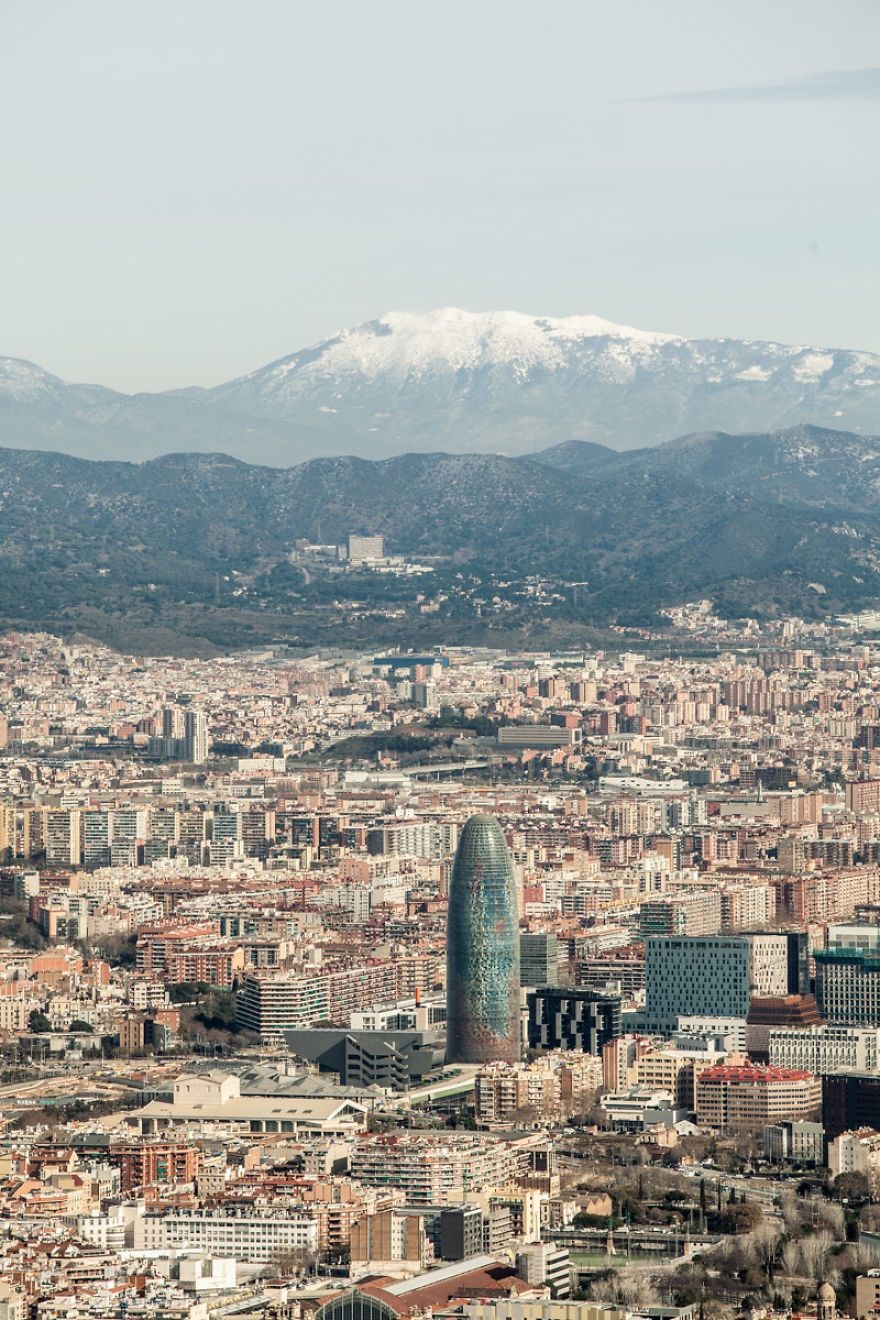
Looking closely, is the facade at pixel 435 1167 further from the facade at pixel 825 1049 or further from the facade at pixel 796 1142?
the facade at pixel 825 1049

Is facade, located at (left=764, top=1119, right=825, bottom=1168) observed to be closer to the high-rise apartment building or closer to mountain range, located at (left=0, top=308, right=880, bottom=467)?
the high-rise apartment building

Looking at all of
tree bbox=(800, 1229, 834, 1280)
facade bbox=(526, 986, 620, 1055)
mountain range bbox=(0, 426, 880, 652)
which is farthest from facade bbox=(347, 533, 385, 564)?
tree bbox=(800, 1229, 834, 1280)

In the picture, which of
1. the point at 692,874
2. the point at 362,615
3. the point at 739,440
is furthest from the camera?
the point at 739,440

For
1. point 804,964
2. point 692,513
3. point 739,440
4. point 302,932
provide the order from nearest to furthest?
point 804,964 < point 302,932 < point 692,513 < point 739,440

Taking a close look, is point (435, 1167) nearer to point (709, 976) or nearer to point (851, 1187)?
point (851, 1187)

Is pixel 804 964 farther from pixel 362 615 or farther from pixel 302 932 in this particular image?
pixel 362 615

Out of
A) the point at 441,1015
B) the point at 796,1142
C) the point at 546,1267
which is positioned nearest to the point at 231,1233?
the point at 546,1267

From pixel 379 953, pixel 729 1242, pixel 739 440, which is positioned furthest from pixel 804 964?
pixel 739 440
